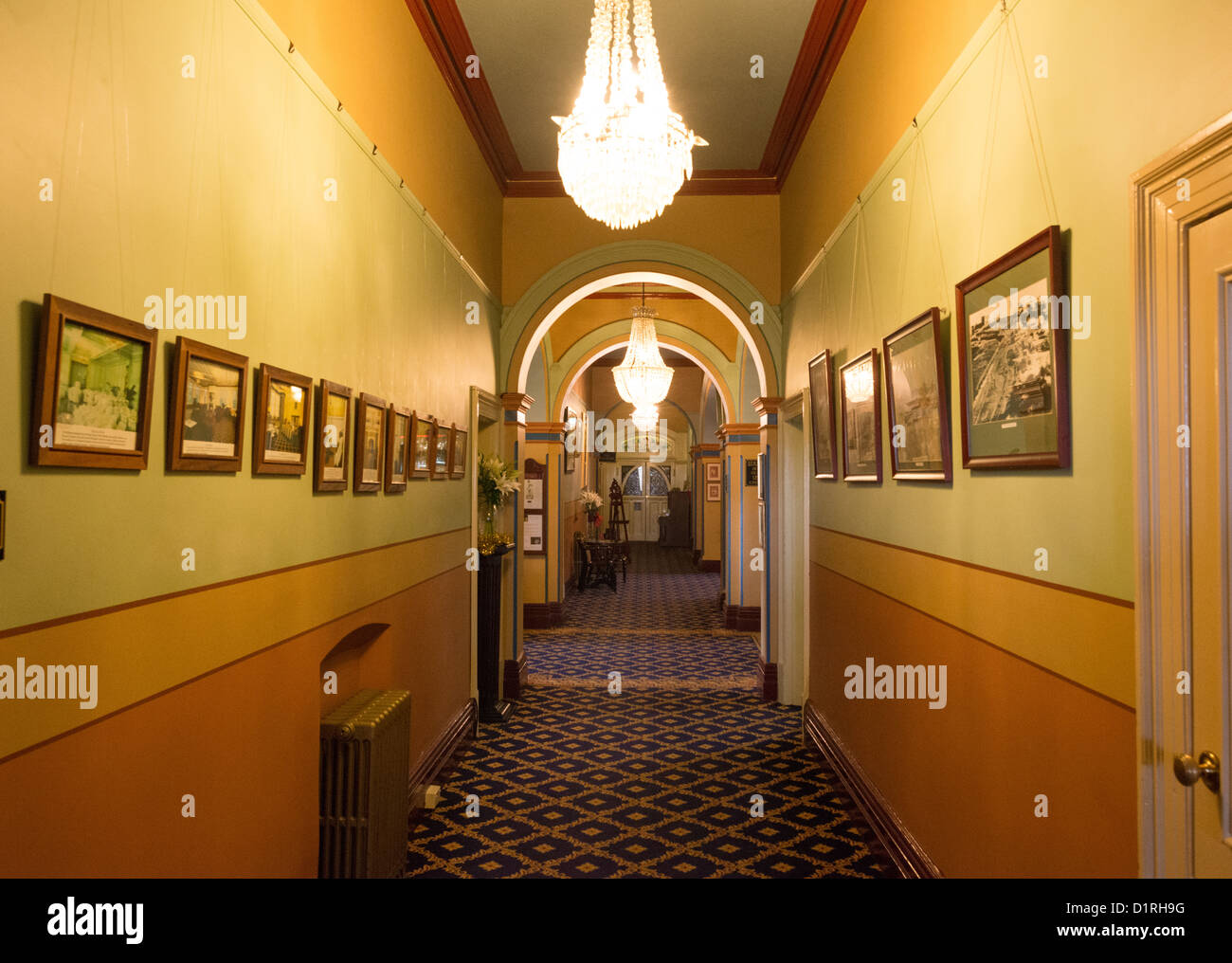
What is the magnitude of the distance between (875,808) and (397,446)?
339cm

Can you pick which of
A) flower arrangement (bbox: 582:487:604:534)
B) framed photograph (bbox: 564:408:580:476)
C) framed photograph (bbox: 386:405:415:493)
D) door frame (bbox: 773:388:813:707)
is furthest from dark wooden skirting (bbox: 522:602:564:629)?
framed photograph (bbox: 386:405:415:493)

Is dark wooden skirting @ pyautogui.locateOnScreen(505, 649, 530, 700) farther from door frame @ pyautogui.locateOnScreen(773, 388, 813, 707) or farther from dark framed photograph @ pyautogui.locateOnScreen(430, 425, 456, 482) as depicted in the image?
dark framed photograph @ pyautogui.locateOnScreen(430, 425, 456, 482)

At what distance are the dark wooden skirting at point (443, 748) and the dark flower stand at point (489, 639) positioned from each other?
0.27 m

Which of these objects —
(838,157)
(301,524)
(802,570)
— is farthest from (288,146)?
(802,570)

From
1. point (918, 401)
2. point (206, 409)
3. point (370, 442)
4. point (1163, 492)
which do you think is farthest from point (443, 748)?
point (1163, 492)

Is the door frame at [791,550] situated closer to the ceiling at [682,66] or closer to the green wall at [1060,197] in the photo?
the ceiling at [682,66]

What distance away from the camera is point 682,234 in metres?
8.08

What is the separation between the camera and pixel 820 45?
18.4 feet

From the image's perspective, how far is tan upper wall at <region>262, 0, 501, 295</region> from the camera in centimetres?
363

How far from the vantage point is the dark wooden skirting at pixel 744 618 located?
11960 millimetres

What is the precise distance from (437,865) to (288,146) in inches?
138

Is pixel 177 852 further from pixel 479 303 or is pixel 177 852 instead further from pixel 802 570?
pixel 802 570

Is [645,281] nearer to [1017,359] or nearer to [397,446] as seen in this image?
[397,446]

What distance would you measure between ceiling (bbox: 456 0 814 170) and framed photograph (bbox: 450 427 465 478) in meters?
2.72
